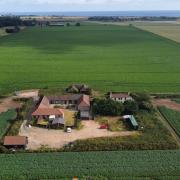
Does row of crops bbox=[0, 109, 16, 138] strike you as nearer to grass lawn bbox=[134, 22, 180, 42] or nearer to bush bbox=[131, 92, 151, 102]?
bush bbox=[131, 92, 151, 102]

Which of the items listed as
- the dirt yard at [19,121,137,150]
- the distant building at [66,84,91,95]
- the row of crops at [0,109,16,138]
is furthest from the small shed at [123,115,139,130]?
the row of crops at [0,109,16,138]

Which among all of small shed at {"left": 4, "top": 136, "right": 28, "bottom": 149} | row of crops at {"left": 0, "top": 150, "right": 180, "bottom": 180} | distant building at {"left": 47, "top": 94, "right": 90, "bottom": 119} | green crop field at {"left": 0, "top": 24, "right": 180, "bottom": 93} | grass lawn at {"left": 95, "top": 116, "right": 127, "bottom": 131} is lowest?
green crop field at {"left": 0, "top": 24, "right": 180, "bottom": 93}

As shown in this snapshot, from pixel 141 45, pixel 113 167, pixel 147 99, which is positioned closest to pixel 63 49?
pixel 141 45

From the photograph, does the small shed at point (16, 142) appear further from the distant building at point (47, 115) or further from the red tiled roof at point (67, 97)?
the red tiled roof at point (67, 97)

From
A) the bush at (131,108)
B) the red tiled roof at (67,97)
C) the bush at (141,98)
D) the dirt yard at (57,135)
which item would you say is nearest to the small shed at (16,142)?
the dirt yard at (57,135)

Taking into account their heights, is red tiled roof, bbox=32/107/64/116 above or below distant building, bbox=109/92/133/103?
above
